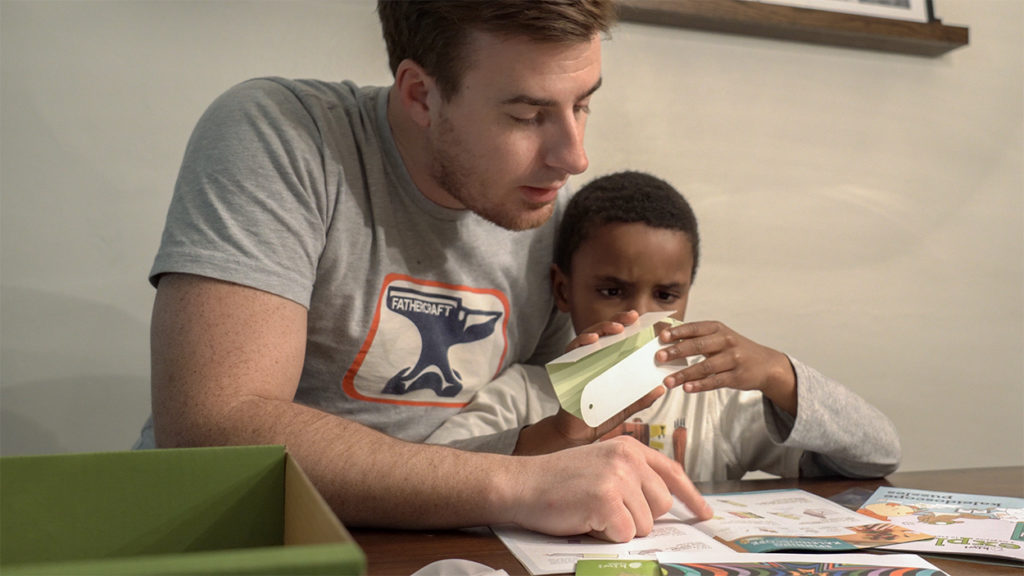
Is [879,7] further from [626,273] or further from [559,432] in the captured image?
[559,432]

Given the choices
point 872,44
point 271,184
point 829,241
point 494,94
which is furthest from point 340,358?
point 872,44

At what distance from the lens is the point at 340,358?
3.67 feet

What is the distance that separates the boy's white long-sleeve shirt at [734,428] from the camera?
1.08 metres

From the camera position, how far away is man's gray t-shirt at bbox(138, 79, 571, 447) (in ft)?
3.08

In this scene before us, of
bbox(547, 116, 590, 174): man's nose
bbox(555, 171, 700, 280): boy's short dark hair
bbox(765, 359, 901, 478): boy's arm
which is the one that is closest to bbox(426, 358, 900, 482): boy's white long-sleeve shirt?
bbox(765, 359, 901, 478): boy's arm

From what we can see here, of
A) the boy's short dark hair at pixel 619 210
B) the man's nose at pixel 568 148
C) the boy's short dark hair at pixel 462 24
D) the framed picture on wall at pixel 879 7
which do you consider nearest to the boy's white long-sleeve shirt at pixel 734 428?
the boy's short dark hair at pixel 619 210

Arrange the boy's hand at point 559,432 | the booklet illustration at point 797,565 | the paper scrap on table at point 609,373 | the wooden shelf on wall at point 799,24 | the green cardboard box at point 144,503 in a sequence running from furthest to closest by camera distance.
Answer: the wooden shelf on wall at point 799,24, the boy's hand at point 559,432, the paper scrap on table at point 609,373, the booklet illustration at point 797,565, the green cardboard box at point 144,503

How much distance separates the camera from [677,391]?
4.46ft

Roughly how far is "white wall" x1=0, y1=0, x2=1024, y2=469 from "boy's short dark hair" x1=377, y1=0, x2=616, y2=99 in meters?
0.45

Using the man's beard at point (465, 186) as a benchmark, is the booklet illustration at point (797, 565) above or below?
below

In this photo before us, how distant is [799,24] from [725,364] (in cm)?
100

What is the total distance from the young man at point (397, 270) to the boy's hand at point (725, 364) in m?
0.22

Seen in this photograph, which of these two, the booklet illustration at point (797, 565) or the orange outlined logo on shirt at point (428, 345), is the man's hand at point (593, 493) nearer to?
the booklet illustration at point (797, 565)

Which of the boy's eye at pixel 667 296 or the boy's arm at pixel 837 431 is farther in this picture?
the boy's eye at pixel 667 296
